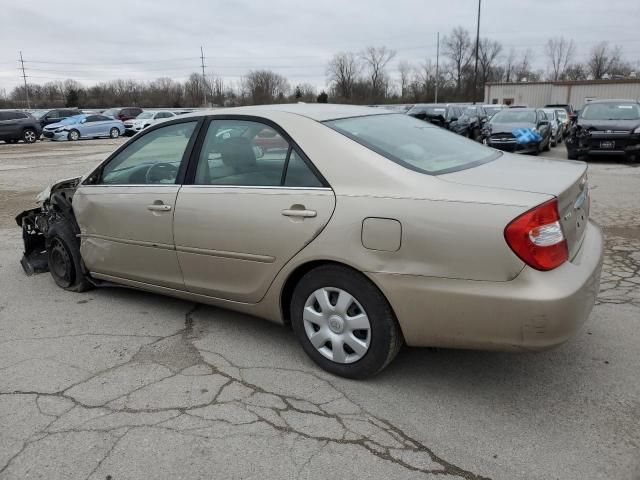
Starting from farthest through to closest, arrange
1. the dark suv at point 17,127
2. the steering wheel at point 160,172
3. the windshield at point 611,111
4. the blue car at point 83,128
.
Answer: the blue car at point 83,128, the dark suv at point 17,127, the windshield at point 611,111, the steering wheel at point 160,172

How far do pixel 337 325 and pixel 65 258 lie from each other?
2935mm

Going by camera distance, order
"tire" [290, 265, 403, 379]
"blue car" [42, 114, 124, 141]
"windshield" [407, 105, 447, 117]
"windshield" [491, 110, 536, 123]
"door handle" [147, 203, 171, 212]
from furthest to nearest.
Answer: "blue car" [42, 114, 124, 141]
"windshield" [407, 105, 447, 117]
"windshield" [491, 110, 536, 123]
"door handle" [147, 203, 171, 212]
"tire" [290, 265, 403, 379]

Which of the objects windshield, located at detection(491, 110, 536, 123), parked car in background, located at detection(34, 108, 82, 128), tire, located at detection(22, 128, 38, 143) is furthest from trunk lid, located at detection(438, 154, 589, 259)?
parked car in background, located at detection(34, 108, 82, 128)

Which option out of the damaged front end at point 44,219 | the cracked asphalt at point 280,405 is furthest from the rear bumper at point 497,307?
the damaged front end at point 44,219

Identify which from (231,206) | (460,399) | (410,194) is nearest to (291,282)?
(231,206)

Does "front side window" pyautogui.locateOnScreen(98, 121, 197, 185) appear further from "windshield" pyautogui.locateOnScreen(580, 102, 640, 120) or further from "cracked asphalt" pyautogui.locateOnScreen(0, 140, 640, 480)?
"windshield" pyautogui.locateOnScreen(580, 102, 640, 120)

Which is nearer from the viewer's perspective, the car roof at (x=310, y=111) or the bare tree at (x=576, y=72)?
the car roof at (x=310, y=111)

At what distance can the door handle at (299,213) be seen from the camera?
3.14m

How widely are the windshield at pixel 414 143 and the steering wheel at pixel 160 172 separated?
1249 millimetres

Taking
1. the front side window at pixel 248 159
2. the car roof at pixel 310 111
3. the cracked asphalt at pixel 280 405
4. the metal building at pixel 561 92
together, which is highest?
the metal building at pixel 561 92

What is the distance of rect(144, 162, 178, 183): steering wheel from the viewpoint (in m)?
Result: 3.96

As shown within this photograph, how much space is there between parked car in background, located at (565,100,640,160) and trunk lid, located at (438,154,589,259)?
11.3 metres

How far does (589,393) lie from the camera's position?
10.1 ft

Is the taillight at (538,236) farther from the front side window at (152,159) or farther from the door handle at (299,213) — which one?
the front side window at (152,159)
